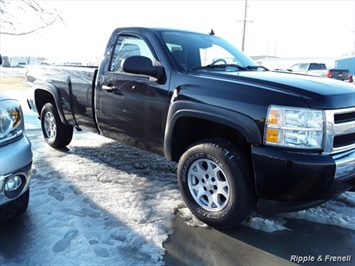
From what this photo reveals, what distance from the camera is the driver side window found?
400 cm

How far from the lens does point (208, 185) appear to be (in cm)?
315

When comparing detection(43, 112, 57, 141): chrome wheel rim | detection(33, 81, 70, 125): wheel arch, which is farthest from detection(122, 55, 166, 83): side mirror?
detection(43, 112, 57, 141): chrome wheel rim

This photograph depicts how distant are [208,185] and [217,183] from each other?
12cm

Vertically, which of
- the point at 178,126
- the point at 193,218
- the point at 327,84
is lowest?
the point at 193,218

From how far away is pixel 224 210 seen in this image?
2973 millimetres

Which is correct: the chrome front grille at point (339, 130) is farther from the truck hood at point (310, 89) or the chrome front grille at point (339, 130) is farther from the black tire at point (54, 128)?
the black tire at point (54, 128)

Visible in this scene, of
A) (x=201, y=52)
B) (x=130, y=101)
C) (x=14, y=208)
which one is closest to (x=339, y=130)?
(x=201, y=52)

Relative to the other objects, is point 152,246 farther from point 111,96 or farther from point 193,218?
point 111,96

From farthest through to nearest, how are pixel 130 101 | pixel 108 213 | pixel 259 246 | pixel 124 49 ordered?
1. pixel 124 49
2. pixel 130 101
3. pixel 108 213
4. pixel 259 246

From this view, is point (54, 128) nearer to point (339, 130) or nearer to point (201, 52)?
point (201, 52)

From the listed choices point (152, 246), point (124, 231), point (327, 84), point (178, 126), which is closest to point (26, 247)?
point (124, 231)

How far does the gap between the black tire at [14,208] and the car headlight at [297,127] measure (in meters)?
2.24

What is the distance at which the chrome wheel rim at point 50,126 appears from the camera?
5512 millimetres

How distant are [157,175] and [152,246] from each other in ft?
5.63
